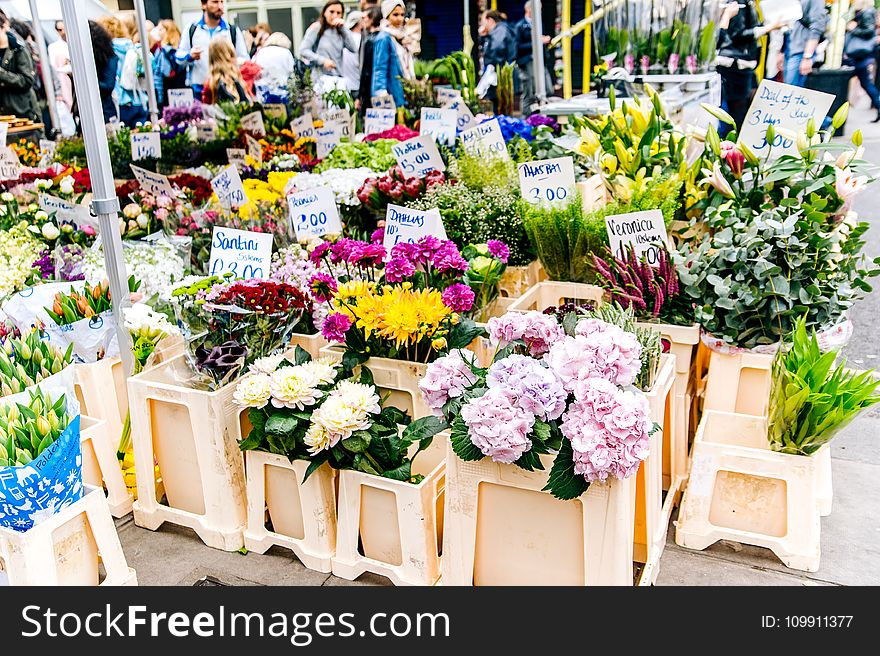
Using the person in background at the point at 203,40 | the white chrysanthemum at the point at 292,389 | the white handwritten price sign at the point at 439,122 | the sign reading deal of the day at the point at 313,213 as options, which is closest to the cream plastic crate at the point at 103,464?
the white chrysanthemum at the point at 292,389

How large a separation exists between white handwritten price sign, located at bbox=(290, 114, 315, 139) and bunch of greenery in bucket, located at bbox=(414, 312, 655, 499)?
346 centimetres

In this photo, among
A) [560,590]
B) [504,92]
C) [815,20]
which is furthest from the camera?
[815,20]

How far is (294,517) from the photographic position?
7.84 ft

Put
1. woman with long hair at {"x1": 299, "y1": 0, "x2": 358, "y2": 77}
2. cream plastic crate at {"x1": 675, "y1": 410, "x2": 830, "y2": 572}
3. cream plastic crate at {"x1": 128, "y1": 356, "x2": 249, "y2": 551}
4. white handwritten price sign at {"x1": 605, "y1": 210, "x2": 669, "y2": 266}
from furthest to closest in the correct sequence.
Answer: woman with long hair at {"x1": 299, "y1": 0, "x2": 358, "y2": 77}
white handwritten price sign at {"x1": 605, "y1": 210, "x2": 669, "y2": 266}
cream plastic crate at {"x1": 128, "y1": 356, "x2": 249, "y2": 551}
cream plastic crate at {"x1": 675, "y1": 410, "x2": 830, "y2": 572}

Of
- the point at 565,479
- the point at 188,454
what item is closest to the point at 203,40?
the point at 188,454

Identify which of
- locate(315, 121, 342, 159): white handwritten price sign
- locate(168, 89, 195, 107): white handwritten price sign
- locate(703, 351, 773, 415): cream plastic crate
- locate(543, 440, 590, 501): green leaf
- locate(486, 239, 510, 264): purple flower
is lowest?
locate(703, 351, 773, 415): cream plastic crate

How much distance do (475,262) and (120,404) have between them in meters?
1.42

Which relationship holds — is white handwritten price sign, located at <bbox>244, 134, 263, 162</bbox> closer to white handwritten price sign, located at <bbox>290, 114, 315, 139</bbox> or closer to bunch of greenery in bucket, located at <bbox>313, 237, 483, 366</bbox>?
white handwritten price sign, located at <bbox>290, 114, 315, 139</bbox>

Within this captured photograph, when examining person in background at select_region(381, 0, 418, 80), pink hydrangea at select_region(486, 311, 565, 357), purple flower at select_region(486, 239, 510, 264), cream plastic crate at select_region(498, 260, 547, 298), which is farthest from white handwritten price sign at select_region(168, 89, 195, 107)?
pink hydrangea at select_region(486, 311, 565, 357)

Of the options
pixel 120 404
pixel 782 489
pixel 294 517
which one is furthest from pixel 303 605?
pixel 782 489

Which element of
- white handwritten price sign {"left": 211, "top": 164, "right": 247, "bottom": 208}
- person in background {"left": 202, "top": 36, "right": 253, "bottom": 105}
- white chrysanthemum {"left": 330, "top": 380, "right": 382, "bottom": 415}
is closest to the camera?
white chrysanthemum {"left": 330, "top": 380, "right": 382, "bottom": 415}

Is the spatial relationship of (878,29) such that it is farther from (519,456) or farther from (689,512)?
(519,456)

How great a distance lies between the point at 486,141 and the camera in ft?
12.0

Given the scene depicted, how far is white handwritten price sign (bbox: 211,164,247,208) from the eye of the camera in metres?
3.41
